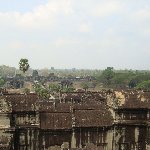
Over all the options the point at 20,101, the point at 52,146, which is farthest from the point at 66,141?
the point at 20,101

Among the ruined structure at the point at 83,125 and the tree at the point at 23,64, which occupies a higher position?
the tree at the point at 23,64

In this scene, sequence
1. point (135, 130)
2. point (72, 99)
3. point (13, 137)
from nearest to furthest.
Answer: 1. point (13, 137)
2. point (135, 130)
3. point (72, 99)

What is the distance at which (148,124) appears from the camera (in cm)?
4212

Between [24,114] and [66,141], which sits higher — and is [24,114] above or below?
above

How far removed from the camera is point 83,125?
138 feet

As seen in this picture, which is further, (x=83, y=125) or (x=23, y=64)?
(x=23, y=64)

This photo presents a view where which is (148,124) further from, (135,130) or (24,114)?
(24,114)

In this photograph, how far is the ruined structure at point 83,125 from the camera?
4094 centimetres

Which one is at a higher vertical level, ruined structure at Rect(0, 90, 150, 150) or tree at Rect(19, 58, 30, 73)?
tree at Rect(19, 58, 30, 73)

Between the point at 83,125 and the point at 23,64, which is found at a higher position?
the point at 23,64

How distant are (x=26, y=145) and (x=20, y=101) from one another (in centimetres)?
529

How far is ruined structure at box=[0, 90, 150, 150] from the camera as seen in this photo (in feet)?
134

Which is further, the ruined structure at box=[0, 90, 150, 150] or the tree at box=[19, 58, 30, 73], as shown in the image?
the tree at box=[19, 58, 30, 73]

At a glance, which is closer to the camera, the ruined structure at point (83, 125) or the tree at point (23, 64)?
the ruined structure at point (83, 125)
